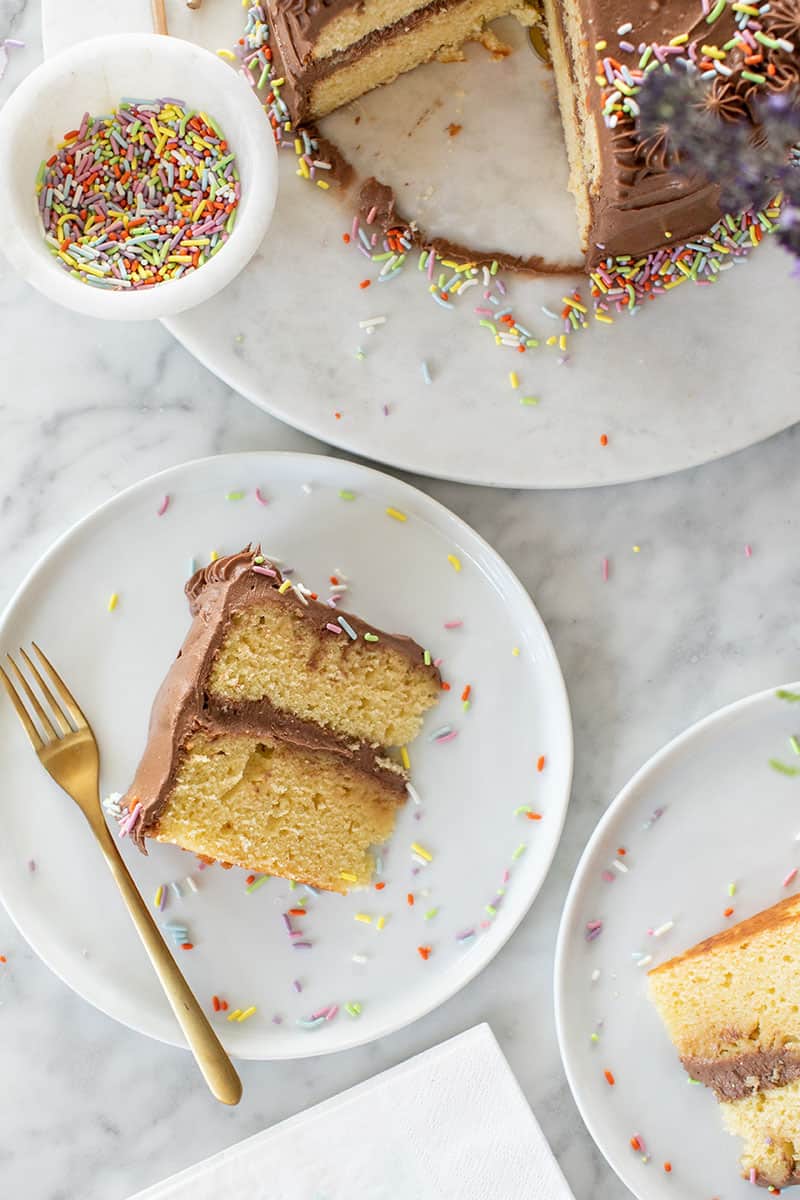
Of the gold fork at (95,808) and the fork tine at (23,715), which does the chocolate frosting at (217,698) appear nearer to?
the gold fork at (95,808)

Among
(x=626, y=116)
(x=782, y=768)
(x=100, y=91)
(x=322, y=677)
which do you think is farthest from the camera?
(x=782, y=768)

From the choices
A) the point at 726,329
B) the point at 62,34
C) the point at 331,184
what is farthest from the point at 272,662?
the point at 62,34

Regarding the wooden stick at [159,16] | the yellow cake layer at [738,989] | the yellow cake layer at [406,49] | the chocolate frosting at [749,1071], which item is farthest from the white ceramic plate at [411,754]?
the wooden stick at [159,16]

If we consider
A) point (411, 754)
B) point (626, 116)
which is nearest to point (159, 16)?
point (626, 116)

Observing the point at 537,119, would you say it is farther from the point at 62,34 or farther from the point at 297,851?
the point at 297,851

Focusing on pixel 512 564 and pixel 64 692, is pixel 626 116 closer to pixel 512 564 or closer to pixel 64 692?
pixel 512 564

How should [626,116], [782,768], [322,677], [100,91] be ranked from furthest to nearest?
[782,768] → [322,677] → [100,91] → [626,116]
